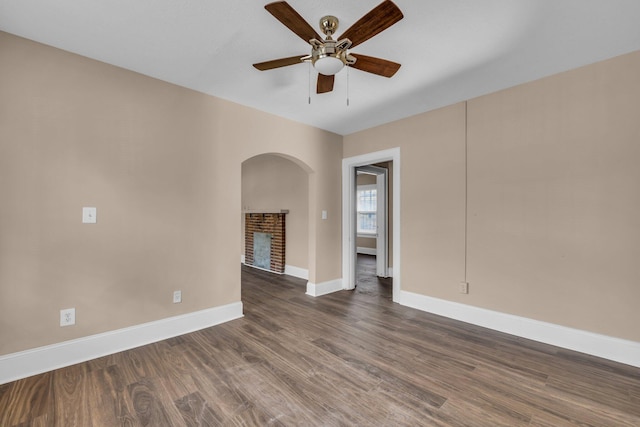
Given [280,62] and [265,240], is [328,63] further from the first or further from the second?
[265,240]

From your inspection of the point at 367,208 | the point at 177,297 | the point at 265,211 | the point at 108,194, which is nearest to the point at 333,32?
the point at 108,194

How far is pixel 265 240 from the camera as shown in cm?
606

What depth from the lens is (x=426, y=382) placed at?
6.79 feet

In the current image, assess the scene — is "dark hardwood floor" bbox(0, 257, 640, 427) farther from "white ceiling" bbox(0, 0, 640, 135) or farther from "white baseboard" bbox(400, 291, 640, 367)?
"white ceiling" bbox(0, 0, 640, 135)

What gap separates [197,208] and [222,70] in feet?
4.67

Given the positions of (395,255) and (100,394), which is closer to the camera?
(100,394)

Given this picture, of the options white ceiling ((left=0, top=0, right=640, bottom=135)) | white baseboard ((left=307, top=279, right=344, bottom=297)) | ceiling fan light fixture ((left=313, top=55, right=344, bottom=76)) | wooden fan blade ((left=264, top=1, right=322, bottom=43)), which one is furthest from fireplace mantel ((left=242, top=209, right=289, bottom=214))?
wooden fan blade ((left=264, top=1, right=322, bottom=43))

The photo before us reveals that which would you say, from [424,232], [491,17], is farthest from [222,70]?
[424,232]

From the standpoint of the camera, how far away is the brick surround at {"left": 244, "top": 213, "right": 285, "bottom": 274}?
569 cm

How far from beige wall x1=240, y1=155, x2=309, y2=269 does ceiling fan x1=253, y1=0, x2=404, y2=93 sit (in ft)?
11.1

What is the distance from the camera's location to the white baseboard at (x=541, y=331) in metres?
2.31

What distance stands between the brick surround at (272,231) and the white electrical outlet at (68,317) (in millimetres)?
3584

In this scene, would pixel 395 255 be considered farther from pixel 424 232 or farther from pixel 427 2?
pixel 427 2

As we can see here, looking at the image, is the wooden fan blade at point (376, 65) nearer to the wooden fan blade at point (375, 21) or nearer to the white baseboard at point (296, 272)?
the wooden fan blade at point (375, 21)
